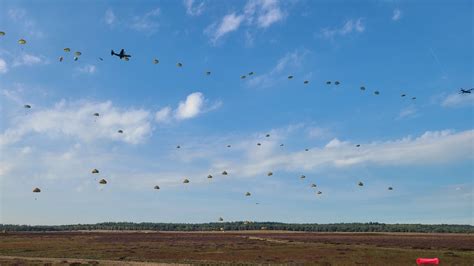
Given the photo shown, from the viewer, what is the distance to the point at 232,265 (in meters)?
49.4

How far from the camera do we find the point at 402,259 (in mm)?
57812

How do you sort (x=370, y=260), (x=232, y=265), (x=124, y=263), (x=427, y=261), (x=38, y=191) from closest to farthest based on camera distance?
1. (x=427, y=261)
2. (x=232, y=265)
3. (x=124, y=263)
4. (x=370, y=260)
5. (x=38, y=191)

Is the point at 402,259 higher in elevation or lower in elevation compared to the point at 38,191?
lower

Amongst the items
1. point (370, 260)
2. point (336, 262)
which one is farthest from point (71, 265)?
point (370, 260)

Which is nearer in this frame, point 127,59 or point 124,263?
point 127,59

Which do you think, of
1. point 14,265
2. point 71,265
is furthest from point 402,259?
point 14,265

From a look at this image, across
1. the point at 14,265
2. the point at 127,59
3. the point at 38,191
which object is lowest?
the point at 14,265

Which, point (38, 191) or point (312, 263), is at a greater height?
point (38, 191)

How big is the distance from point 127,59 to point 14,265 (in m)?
28.3

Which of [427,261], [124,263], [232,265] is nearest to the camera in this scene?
[427,261]

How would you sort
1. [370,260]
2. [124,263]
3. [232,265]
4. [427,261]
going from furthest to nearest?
[370,260], [124,263], [232,265], [427,261]

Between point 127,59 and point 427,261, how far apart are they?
3163 cm

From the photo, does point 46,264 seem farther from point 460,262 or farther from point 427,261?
point 460,262

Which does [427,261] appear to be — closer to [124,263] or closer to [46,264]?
[124,263]
